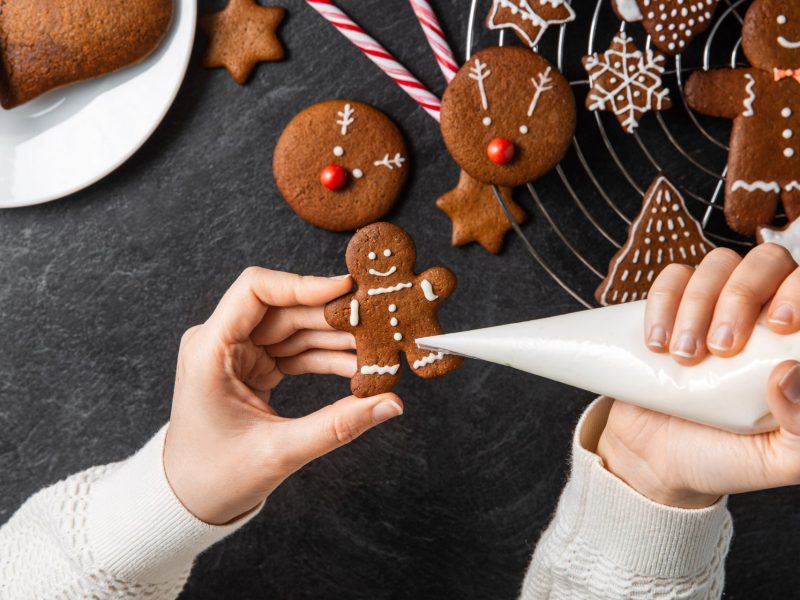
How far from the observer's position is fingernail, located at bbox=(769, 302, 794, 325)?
0.75m

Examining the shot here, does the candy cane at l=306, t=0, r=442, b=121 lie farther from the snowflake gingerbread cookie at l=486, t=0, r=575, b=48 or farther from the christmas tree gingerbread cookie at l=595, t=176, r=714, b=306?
the christmas tree gingerbread cookie at l=595, t=176, r=714, b=306

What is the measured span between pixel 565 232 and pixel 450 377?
1.22ft

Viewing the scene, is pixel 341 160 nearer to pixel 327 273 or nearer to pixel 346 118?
pixel 346 118

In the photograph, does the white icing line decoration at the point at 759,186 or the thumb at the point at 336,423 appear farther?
the white icing line decoration at the point at 759,186

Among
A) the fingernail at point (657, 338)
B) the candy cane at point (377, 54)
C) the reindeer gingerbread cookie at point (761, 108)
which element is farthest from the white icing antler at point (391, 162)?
the fingernail at point (657, 338)

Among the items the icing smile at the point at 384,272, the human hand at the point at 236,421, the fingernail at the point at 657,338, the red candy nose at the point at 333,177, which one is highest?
the fingernail at the point at 657,338

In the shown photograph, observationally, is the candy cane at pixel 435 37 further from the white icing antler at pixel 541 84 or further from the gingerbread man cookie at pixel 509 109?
the white icing antler at pixel 541 84

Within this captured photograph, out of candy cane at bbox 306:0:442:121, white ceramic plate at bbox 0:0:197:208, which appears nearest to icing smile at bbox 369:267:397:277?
candy cane at bbox 306:0:442:121

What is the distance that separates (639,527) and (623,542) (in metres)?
0.03

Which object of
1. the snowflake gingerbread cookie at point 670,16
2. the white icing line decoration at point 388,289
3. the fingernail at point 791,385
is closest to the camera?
the fingernail at point 791,385

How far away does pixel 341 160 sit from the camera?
135 cm

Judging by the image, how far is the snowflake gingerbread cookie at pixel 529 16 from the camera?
1265 millimetres

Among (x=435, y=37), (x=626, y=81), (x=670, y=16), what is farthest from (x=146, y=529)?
(x=670, y=16)

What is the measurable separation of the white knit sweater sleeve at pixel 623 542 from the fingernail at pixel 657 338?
26 cm
